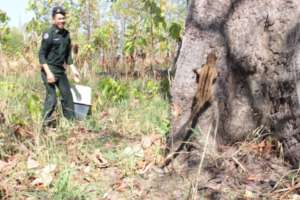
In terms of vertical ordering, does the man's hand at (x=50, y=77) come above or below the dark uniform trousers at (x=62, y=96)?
above

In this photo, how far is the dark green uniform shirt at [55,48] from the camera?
6.26 meters

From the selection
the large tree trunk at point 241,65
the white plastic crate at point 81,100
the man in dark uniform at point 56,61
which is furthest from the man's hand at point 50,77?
the large tree trunk at point 241,65

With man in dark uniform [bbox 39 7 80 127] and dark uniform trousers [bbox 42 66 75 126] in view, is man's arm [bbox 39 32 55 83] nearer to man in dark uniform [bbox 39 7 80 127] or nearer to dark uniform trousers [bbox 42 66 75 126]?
man in dark uniform [bbox 39 7 80 127]

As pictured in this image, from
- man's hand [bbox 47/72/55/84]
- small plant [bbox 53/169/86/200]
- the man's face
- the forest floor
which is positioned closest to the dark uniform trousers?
man's hand [bbox 47/72/55/84]

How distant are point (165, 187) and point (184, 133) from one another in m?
0.52

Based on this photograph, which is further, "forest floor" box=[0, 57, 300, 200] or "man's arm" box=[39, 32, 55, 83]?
"man's arm" box=[39, 32, 55, 83]

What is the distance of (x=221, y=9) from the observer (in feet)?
14.2

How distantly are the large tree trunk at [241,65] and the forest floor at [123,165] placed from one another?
175mm

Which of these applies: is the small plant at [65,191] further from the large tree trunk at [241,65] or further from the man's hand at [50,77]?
the man's hand at [50,77]

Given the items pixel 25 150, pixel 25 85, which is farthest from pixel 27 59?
pixel 25 150

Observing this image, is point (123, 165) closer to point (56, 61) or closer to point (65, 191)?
point (65, 191)

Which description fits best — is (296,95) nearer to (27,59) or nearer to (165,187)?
(165,187)

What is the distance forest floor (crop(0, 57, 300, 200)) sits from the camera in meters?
3.94

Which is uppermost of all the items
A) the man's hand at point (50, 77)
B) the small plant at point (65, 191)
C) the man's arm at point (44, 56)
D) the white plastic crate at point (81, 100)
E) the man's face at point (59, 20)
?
the man's face at point (59, 20)
